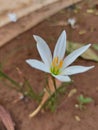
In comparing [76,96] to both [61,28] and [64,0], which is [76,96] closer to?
[61,28]

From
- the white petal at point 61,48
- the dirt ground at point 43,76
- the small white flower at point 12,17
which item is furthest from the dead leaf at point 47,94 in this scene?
the small white flower at point 12,17

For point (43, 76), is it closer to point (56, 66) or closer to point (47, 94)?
point (47, 94)

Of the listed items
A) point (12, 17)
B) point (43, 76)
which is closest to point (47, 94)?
point (43, 76)

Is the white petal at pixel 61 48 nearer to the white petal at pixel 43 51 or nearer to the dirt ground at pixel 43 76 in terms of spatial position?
the white petal at pixel 43 51

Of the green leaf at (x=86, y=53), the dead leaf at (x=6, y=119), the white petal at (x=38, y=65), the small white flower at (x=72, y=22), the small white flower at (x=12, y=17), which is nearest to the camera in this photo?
the white petal at (x=38, y=65)

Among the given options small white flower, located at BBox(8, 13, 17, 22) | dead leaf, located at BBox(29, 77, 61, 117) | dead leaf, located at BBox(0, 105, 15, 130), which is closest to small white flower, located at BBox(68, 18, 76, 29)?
small white flower, located at BBox(8, 13, 17, 22)

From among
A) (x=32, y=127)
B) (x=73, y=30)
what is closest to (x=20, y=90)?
(x=32, y=127)
